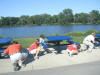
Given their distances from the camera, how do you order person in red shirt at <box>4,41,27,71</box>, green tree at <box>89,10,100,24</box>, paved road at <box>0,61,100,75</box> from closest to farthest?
paved road at <box>0,61,100,75</box>
person in red shirt at <box>4,41,27,71</box>
green tree at <box>89,10,100,24</box>

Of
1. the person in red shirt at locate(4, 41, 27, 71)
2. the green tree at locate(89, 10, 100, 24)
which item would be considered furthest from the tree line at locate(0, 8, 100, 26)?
the person in red shirt at locate(4, 41, 27, 71)

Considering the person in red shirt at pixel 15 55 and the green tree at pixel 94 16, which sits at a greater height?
the green tree at pixel 94 16

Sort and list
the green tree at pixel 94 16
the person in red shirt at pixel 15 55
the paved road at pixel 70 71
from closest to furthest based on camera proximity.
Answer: the paved road at pixel 70 71, the person in red shirt at pixel 15 55, the green tree at pixel 94 16

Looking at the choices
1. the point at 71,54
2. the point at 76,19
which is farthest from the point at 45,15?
the point at 71,54

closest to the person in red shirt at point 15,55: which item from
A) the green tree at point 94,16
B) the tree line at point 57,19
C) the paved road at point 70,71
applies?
the paved road at point 70,71

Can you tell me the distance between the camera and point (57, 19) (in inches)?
3580

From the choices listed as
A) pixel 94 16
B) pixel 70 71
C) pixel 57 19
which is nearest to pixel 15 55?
pixel 70 71

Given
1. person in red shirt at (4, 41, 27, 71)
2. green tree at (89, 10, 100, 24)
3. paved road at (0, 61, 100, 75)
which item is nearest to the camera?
paved road at (0, 61, 100, 75)

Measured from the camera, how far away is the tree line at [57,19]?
86.9 meters

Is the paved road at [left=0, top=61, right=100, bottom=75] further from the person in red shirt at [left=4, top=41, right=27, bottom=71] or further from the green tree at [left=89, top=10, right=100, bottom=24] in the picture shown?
the green tree at [left=89, top=10, right=100, bottom=24]

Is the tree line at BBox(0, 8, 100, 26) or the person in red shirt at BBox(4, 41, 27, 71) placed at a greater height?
the tree line at BBox(0, 8, 100, 26)

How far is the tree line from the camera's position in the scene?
285 ft

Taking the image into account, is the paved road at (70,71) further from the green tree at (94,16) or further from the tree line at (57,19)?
the green tree at (94,16)

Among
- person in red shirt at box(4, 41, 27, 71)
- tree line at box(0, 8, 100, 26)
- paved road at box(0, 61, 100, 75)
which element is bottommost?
paved road at box(0, 61, 100, 75)
